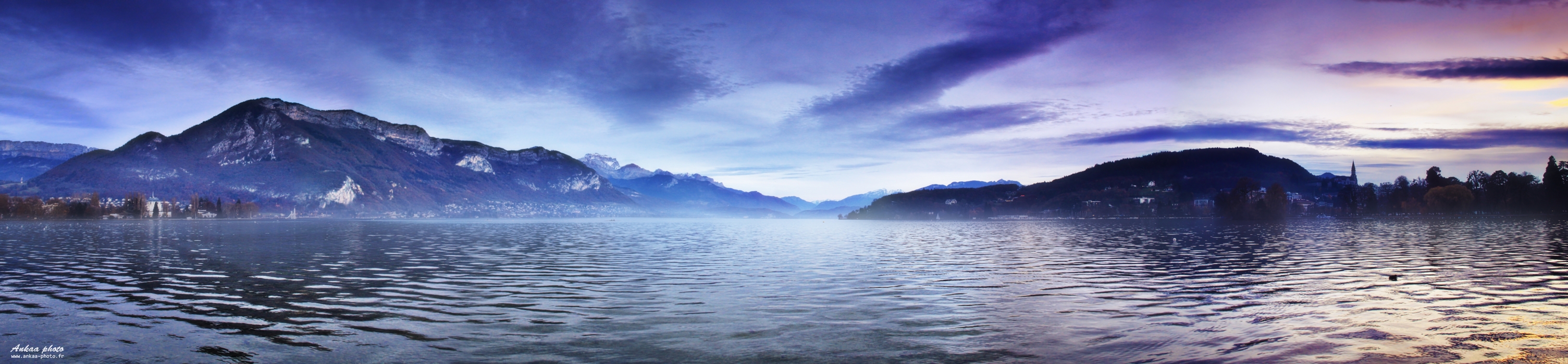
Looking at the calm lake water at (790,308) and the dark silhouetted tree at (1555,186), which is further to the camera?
the dark silhouetted tree at (1555,186)

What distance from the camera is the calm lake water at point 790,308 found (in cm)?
1561

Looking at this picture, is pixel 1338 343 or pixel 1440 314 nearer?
pixel 1338 343

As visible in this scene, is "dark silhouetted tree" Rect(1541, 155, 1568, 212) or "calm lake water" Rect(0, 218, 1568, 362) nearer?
"calm lake water" Rect(0, 218, 1568, 362)

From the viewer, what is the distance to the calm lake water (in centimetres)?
1561

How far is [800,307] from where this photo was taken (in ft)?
76.2

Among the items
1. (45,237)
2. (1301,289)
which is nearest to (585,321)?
(1301,289)

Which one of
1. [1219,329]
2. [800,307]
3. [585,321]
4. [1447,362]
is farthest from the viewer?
[800,307]

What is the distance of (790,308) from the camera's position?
23.2 metres

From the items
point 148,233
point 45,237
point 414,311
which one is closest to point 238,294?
point 414,311

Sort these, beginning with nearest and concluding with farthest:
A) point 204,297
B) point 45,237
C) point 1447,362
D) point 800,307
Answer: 1. point 1447,362
2. point 800,307
3. point 204,297
4. point 45,237

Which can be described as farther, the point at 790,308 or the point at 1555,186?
the point at 1555,186

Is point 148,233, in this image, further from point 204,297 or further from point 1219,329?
point 1219,329

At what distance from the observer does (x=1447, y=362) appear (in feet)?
47.1

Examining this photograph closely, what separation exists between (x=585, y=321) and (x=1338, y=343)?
1916 centimetres
